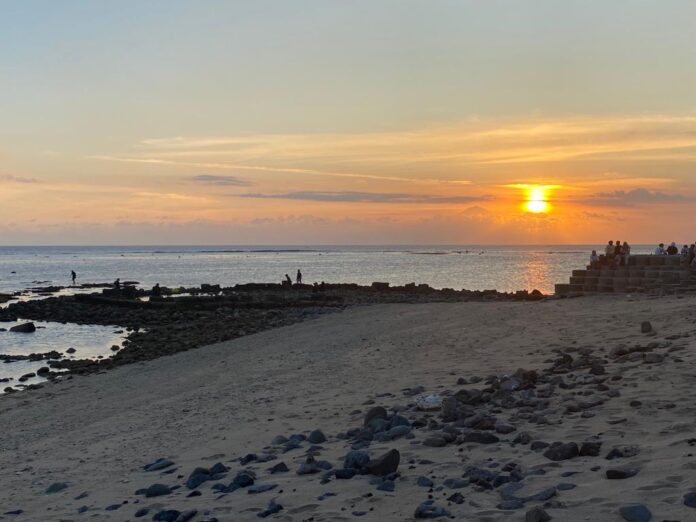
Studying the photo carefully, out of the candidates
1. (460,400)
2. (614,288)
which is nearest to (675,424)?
(460,400)

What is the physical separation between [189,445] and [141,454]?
2.19ft

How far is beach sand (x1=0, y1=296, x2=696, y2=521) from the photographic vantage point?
654 centimetres

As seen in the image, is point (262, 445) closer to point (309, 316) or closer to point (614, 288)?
point (614, 288)

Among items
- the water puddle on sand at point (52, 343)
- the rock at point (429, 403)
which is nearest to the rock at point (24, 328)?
the water puddle on sand at point (52, 343)

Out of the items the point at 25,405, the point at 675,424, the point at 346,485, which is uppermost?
the point at 675,424

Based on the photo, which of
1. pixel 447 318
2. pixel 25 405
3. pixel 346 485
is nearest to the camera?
pixel 346 485

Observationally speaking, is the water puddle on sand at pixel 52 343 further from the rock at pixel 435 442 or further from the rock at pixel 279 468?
the rock at pixel 435 442

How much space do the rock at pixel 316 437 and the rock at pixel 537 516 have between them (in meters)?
3.82

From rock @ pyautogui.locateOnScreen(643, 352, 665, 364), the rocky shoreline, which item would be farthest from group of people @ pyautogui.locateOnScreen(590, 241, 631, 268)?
rock @ pyautogui.locateOnScreen(643, 352, 665, 364)

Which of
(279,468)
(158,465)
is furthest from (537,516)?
(158,465)

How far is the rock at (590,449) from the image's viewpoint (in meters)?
7.07

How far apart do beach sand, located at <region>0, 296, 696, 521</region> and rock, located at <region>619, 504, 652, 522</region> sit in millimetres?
90

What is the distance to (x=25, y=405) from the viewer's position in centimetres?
1706

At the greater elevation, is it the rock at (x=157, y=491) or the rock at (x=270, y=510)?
the rock at (x=270, y=510)
